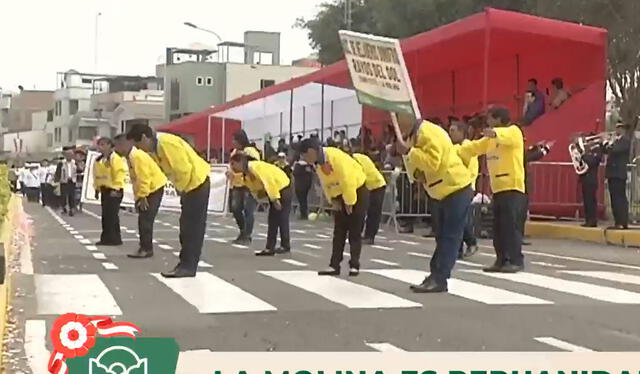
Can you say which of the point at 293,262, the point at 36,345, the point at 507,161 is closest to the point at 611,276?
the point at 507,161

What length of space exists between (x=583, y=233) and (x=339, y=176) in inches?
322

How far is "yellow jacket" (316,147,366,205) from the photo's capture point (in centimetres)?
1165

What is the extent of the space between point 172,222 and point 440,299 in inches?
591

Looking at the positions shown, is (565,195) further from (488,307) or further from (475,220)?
(488,307)

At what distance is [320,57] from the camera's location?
41562 millimetres

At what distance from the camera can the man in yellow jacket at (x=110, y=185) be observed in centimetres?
1645

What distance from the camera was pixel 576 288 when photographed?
11.0m

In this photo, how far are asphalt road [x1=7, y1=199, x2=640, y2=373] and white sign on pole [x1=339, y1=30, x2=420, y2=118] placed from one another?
222 cm

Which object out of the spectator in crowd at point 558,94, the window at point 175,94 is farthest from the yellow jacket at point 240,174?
the window at point 175,94

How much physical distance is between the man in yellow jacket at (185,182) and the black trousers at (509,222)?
329 centimetres

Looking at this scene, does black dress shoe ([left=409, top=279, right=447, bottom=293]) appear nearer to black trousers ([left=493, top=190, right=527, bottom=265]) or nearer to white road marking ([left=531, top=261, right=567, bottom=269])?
black trousers ([left=493, top=190, right=527, bottom=265])

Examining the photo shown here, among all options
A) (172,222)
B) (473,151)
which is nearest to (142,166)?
(473,151)

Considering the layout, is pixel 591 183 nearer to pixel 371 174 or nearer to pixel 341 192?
pixel 371 174

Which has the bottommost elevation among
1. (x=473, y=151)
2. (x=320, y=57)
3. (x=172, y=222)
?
(x=172, y=222)
